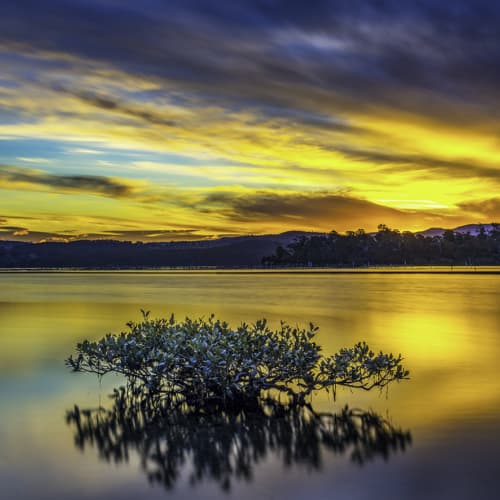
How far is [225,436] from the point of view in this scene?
10.4 meters

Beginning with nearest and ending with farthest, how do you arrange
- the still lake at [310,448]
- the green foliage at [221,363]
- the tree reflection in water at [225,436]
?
the still lake at [310,448], the tree reflection in water at [225,436], the green foliage at [221,363]

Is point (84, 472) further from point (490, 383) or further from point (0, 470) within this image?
point (490, 383)

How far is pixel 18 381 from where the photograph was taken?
52.9 ft

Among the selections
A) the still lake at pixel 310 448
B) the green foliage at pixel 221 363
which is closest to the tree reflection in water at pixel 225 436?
the still lake at pixel 310 448

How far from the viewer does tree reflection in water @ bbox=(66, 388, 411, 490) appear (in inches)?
364

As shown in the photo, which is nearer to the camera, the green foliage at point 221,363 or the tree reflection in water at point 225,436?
the tree reflection in water at point 225,436

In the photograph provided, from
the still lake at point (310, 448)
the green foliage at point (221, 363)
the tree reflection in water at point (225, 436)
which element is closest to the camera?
the still lake at point (310, 448)

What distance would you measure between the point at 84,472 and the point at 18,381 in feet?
25.6

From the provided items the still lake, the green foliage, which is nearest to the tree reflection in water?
the still lake

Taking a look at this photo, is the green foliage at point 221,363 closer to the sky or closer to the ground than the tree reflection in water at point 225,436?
closer to the sky

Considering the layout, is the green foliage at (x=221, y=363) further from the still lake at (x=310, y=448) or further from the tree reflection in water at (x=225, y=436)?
the still lake at (x=310, y=448)

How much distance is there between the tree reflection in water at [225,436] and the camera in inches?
364

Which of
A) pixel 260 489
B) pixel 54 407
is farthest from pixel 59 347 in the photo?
pixel 260 489

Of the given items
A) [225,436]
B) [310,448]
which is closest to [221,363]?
[225,436]
